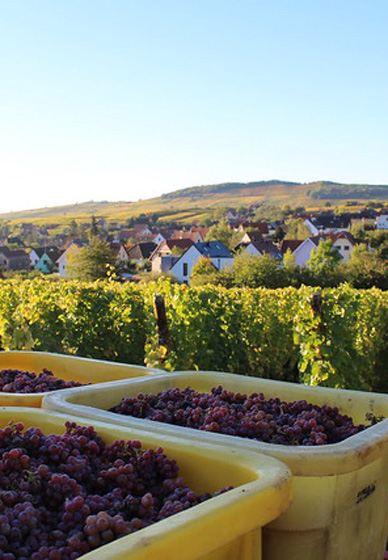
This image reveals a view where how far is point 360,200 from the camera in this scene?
7653 inches

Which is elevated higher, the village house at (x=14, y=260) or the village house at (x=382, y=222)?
the village house at (x=382, y=222)

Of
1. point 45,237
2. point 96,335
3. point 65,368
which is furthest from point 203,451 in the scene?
point 45,237

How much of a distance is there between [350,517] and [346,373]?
21.0 feet

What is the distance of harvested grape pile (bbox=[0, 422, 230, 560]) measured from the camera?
180 cm

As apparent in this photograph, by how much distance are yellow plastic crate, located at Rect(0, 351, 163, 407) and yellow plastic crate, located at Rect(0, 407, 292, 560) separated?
1728 mm

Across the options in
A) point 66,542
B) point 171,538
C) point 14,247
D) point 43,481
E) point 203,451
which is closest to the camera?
point 171,538

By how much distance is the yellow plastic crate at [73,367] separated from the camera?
4.51 meters

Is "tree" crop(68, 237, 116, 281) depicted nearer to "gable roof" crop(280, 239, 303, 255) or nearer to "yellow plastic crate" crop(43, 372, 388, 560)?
"gable roof" crop(280, 239, 303, 255)

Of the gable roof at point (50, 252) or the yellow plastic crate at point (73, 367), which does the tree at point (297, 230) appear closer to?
the gable roof at point (50, 252)

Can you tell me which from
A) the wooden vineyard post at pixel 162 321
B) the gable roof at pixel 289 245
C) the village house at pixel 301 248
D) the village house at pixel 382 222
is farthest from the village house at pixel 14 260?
the wooden vineyard post at pixel 162 321

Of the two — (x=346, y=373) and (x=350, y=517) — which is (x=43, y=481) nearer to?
(x=350, y=517)

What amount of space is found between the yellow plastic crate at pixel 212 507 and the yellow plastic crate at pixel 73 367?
1.73 m

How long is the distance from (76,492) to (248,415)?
1147 millimetres

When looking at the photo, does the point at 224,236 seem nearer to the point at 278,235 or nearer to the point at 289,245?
the point at 278,235
